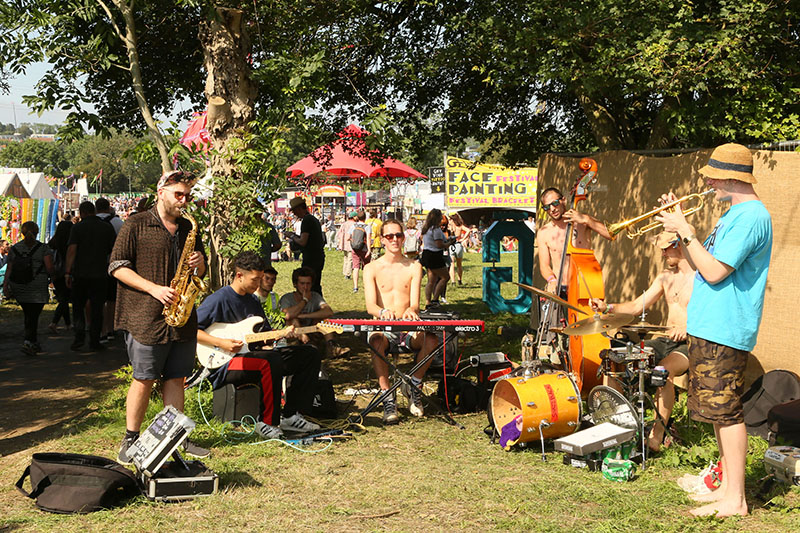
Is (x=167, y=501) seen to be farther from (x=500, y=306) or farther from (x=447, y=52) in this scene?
(x=500, y=306)

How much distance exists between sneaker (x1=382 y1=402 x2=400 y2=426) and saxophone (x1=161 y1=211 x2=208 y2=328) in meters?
1.98

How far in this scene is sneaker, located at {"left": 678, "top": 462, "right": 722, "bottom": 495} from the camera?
4.50m

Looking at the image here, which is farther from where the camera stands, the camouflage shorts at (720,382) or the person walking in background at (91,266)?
the person walking in background at (91,266)

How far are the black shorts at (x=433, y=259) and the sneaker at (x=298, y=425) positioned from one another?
22.9 feet

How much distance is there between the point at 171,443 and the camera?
422 cm

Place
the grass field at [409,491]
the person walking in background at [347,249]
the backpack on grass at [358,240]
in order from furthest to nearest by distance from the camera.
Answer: the person walking in background at [347,249] < the backpack on grass at [358,240] < the grass field at [409,491]

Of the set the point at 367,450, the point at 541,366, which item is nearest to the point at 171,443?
the point at 367,450

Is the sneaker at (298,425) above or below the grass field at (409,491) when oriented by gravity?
above

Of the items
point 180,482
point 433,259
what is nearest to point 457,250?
point 433,259

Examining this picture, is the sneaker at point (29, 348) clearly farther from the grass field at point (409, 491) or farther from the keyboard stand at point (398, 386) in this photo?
the keyboard stand at point (398, 386)

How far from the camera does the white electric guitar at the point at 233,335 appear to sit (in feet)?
18.7

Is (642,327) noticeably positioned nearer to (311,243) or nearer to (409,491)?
(409,491)

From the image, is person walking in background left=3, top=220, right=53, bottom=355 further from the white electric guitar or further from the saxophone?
the saxophone

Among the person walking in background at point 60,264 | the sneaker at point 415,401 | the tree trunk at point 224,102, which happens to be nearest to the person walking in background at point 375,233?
the person walking in background at point 60,264
